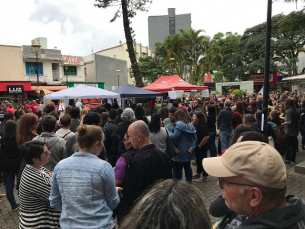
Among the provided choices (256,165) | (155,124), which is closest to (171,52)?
(155,124)

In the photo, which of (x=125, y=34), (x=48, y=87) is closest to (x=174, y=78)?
(x=125, y=34)

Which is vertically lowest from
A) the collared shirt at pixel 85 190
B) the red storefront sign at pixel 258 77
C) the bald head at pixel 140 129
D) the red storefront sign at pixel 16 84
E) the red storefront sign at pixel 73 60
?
the collared shirt at pixel 85 190

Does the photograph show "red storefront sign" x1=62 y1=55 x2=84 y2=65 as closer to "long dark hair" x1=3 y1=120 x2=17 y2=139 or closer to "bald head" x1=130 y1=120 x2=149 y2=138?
"long dark hair" x1=3 y1=120 x2=17 y2=139

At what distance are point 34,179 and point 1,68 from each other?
95.7 feet

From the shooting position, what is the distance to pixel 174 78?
→ 13805 mm

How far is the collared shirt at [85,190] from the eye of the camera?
6.68ft

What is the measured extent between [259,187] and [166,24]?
71627mm

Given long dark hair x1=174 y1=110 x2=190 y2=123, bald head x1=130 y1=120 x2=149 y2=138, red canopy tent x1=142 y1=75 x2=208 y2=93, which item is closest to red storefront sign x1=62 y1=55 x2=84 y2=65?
red canopy tent x1=142 y1=75 x2=208 y2=93

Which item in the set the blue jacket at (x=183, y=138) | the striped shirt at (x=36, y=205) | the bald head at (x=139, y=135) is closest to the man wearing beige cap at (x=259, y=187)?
the bald head at (x=139, y=135)

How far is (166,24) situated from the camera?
67.8 meters

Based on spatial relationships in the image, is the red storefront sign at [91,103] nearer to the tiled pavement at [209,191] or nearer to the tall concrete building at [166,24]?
the tiled pavement at [209,191]

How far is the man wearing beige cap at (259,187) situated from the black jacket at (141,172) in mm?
1341

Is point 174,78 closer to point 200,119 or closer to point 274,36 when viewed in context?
point 200,119

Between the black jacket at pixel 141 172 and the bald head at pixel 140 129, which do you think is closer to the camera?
the black jacket at pixel 141 172
